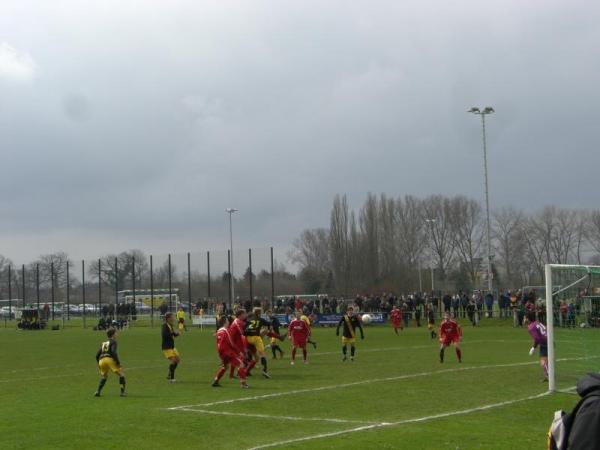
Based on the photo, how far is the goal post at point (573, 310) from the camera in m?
19.4

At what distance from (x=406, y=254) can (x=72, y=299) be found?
3564cm

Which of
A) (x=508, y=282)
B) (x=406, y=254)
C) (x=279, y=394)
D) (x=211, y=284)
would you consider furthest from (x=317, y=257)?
(x=279, y=394)

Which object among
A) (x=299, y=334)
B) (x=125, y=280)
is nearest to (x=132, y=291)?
(x=125, y=280)

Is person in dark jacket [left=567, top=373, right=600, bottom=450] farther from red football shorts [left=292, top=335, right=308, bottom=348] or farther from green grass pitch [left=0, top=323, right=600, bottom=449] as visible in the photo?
red football shorts [left=292, top=335, right=308, bottom=348]

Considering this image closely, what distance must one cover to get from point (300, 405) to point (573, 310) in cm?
840

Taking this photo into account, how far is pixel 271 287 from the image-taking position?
65.2 meters

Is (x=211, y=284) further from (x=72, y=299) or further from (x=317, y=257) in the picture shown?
(x=317, y=257)

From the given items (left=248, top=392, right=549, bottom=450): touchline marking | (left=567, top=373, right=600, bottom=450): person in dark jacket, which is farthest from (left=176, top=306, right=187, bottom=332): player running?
(left=567, top=373, right=600, bottom=450): person in dark jacket

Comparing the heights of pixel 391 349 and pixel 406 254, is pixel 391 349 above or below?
below

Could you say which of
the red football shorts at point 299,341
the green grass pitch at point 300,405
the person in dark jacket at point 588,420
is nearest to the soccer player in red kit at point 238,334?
the green grass pitch at point 300,405

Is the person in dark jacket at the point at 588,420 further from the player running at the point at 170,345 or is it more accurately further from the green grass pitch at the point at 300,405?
the player running at the point at 170,345

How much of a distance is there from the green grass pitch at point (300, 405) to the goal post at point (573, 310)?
0.50ft

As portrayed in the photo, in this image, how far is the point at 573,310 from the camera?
2136 cm

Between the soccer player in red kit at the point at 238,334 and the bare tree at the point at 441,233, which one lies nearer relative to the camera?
the soccer player in red kit at the point at 238,334
